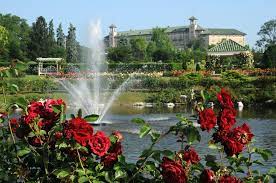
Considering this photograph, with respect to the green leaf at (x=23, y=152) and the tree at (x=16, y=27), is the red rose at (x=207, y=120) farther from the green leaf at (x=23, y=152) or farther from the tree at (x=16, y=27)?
the tree at (x=16, y=27)

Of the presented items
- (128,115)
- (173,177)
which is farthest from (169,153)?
(128,115)

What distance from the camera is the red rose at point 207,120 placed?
298cm

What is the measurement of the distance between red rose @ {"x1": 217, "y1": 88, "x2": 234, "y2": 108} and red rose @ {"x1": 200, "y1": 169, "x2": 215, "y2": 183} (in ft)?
1.23

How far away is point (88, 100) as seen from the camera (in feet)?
73.5

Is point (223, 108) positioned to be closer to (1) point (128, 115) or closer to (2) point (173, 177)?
(2) point (173, 177)

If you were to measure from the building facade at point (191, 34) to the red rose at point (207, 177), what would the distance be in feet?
394

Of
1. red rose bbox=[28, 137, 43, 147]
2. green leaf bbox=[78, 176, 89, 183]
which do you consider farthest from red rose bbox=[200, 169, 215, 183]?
red rose bbox=[28, 137, 43, 147]

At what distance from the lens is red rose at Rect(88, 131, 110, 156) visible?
119 inches

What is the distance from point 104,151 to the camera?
302cm

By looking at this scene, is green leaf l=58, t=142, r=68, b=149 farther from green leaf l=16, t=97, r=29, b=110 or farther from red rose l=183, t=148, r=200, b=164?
red rose l=183, t=148, r=200, b=164

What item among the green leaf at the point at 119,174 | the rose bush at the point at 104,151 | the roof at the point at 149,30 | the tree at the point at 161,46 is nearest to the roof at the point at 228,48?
the tree at the point at 161,46

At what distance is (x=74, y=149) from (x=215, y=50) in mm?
52240

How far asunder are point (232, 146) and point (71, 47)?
7121 centimetres

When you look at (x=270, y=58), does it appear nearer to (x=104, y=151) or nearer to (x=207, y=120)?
(x=207, y=120)
